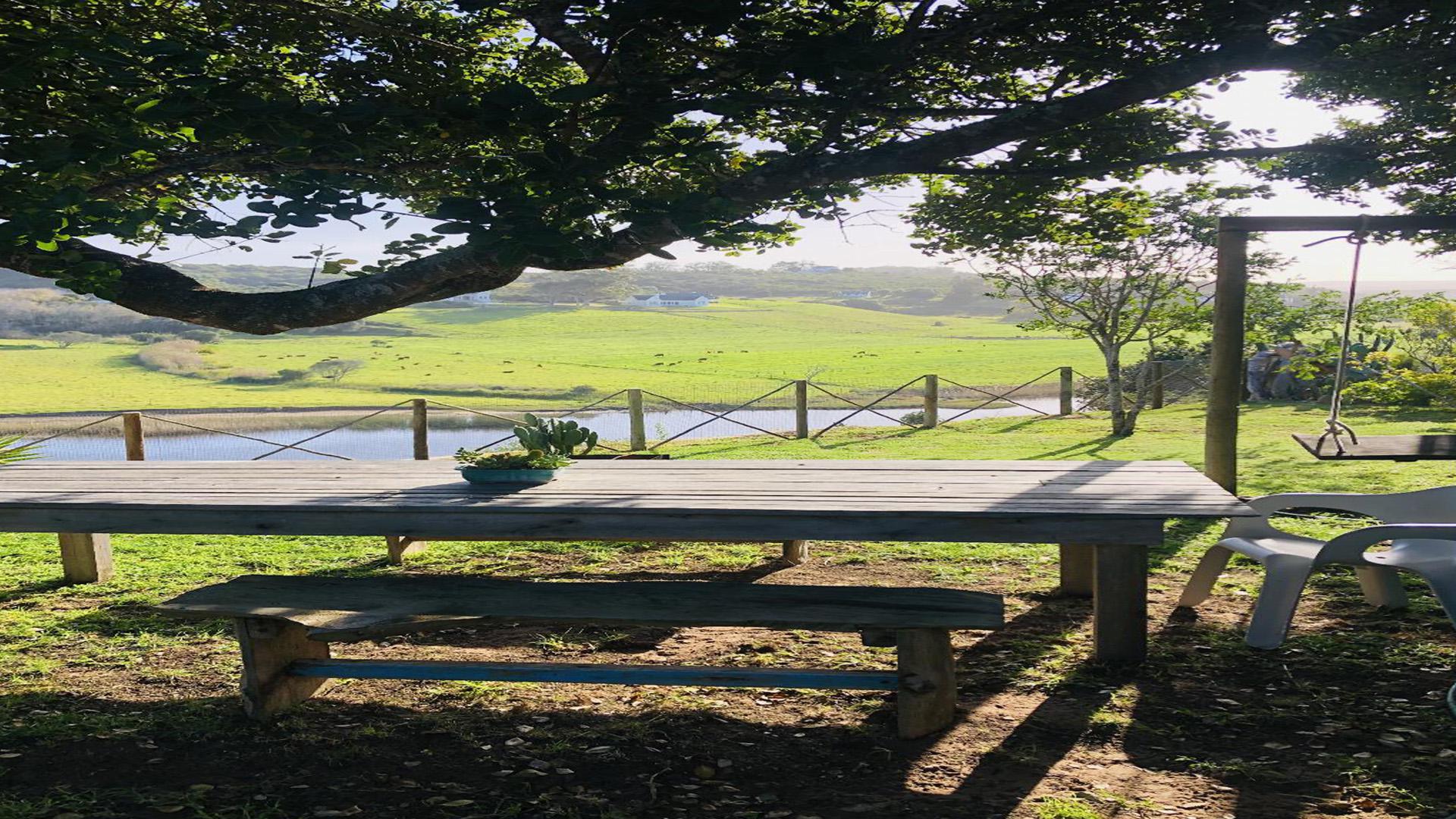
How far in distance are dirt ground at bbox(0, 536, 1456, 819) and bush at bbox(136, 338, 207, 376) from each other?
155ft

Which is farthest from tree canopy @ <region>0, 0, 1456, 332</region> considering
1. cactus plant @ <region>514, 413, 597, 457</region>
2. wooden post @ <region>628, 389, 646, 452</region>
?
wooden post @ <region>628, 389, 646, 452</region>

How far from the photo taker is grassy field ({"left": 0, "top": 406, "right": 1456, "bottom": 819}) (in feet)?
10.9

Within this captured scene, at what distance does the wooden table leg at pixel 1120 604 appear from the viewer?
14.4ft

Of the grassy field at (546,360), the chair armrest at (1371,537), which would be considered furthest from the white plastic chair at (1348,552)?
the grassy field at (546,360)

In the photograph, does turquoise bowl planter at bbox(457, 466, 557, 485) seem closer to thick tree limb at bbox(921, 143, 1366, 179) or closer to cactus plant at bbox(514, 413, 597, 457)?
cactus plant at bbox(514, 413, 597, 457)

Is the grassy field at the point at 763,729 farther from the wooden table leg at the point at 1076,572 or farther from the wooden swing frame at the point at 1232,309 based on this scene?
the wooden swing frame at the point at 1232,309

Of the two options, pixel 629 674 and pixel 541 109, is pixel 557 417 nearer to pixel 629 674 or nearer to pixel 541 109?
pixel 541 109

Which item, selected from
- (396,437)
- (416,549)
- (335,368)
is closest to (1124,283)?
(416,549)

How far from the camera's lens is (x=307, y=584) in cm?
427

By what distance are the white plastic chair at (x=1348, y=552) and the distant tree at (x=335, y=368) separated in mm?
42538

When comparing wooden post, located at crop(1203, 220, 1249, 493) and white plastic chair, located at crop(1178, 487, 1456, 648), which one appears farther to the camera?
wooden post, located at crop(1203, 220, 1249, 493)

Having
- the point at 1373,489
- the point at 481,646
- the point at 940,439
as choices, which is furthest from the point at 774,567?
the point at 940,439

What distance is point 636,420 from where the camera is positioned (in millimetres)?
15375

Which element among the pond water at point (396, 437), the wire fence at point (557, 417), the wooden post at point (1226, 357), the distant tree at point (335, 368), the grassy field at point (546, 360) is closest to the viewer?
the wooden post at point (1226, 357)
